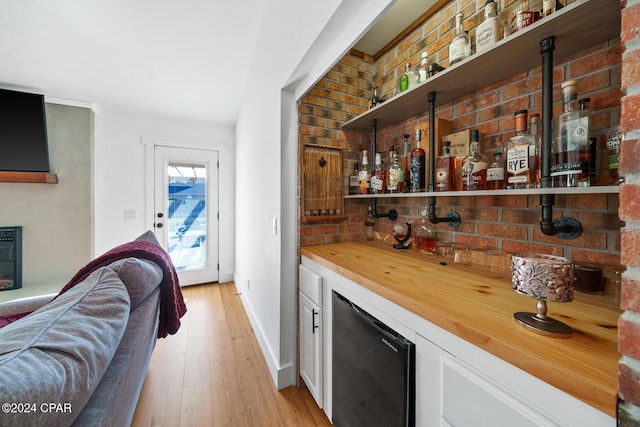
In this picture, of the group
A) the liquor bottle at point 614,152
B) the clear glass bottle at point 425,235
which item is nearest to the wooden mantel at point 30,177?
the clear glass bottle at point 425,235

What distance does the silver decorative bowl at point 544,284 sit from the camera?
510 mm

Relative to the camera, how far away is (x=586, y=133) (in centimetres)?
71

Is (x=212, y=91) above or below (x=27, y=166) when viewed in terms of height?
above

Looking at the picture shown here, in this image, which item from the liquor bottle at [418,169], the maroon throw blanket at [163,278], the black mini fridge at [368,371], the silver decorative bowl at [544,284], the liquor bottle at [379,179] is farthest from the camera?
the liquor bottle at [379,179]

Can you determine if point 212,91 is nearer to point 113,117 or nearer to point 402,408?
point 113,117

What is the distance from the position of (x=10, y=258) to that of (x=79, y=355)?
358cm

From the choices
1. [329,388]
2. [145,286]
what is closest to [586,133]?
[329,388]

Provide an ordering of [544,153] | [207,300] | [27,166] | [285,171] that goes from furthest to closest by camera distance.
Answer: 1. [207,300]
2. [27,166]
3. [285,171]
4. [544,153]

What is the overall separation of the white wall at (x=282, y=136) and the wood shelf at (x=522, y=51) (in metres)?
0.40

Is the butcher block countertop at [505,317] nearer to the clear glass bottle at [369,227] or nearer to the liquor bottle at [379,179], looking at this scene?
the liquor bottle at [379,179]

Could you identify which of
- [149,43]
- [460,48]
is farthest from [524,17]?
[149,43]

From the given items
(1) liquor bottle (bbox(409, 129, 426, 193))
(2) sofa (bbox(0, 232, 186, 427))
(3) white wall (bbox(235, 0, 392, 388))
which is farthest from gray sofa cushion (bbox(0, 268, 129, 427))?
(1) liquor bottle (bbox(409, 129, 426, 193))

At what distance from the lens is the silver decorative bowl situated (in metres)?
0.51

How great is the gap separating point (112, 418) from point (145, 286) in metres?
0.48
